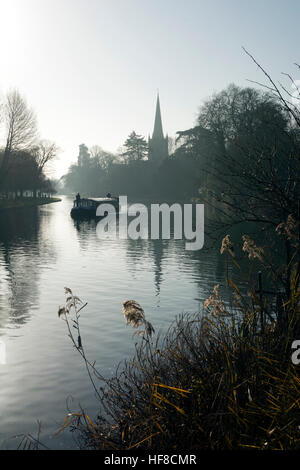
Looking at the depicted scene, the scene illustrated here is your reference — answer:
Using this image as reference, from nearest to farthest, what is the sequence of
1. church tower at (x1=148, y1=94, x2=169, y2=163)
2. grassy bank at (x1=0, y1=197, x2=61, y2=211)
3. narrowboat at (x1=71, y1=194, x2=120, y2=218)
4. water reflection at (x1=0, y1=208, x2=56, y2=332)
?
water reflection at (x1=0, y1=208, x2=56, y2=332), narrowboat at (x1=71, y1=194, x2=120, y2=218), grassy bank at (x1=0, y1=197, x2=61, y2=211), church tower at (x1=148, y1=94, x2=169, y2=163)

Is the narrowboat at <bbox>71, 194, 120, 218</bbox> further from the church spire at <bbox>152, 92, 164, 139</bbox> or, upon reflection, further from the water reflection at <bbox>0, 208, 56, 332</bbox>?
the church spire at <bbox>152, 92, 164, 139</bbox>

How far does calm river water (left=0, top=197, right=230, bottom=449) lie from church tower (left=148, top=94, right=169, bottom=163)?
91.5m

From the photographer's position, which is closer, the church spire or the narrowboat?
the narrowboat

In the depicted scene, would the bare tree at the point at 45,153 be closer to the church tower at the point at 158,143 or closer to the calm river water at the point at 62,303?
the church tower at the point at 158,143

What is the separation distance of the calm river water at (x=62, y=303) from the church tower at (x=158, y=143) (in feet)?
300

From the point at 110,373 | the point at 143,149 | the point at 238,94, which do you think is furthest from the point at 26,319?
the point at 143,149

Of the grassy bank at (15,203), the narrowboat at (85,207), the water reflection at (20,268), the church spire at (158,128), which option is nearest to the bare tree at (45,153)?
the grassy bank at (15,203)

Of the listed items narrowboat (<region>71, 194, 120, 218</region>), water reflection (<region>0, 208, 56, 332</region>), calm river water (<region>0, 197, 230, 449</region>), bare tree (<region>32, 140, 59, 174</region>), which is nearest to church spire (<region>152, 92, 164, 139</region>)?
bare tree (<region>32, 140, 59, 174</region>)

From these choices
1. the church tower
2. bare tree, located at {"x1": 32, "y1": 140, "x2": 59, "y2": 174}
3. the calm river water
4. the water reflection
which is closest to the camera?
the calm river water

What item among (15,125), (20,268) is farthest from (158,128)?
(20,268)

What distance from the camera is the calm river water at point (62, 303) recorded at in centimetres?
745

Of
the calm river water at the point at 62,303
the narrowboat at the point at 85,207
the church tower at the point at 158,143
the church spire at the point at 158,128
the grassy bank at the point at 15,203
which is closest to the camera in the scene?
the calm river water at the point at 62,303

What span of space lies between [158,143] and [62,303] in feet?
448

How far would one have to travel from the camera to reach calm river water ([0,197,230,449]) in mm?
7453
